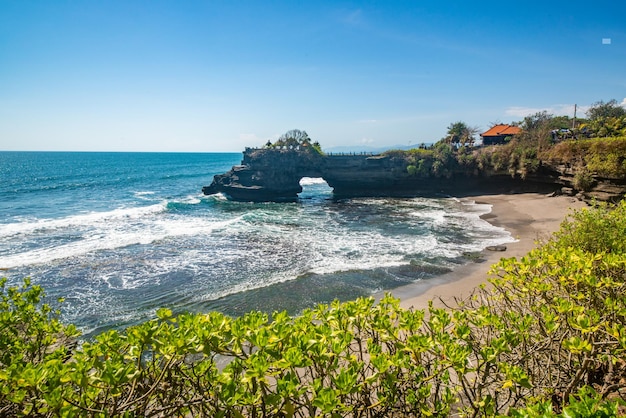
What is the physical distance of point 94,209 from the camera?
3659 cm

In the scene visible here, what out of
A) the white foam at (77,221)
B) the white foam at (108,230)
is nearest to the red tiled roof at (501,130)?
the white foam at (108,230)

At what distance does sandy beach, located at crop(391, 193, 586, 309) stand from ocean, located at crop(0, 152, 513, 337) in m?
0.95

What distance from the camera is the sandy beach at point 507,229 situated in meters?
14.3

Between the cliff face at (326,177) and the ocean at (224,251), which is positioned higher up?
the cliff face at (326,177)

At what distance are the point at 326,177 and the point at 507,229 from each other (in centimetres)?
2573

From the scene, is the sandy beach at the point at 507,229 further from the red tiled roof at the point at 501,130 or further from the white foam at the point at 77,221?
the white foam at the point at 77,221

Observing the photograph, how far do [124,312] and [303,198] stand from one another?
112ft

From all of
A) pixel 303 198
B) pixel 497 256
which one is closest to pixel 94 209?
pixel 303 198

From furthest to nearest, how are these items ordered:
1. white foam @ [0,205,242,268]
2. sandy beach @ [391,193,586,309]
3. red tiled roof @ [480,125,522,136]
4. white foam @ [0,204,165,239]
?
red tiled roof @ [480,125,522,136] < white foam @ [0,204,165,239] < white foam @ [0,205,242,268] < sandy beach @ [391,193,586,309]

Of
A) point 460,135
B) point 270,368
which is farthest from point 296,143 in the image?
point 270,368

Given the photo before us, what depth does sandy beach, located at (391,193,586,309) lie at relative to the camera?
14.3 meters

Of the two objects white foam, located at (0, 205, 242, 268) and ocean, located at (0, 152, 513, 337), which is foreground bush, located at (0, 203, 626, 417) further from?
white foam, located at (0, 205, 242, 268)

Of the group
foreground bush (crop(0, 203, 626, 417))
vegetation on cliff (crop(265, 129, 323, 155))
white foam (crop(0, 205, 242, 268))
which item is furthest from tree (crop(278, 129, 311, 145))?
foreground bush (crop(0, 203, 626, 417))

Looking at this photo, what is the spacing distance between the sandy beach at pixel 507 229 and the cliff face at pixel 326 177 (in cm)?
649
